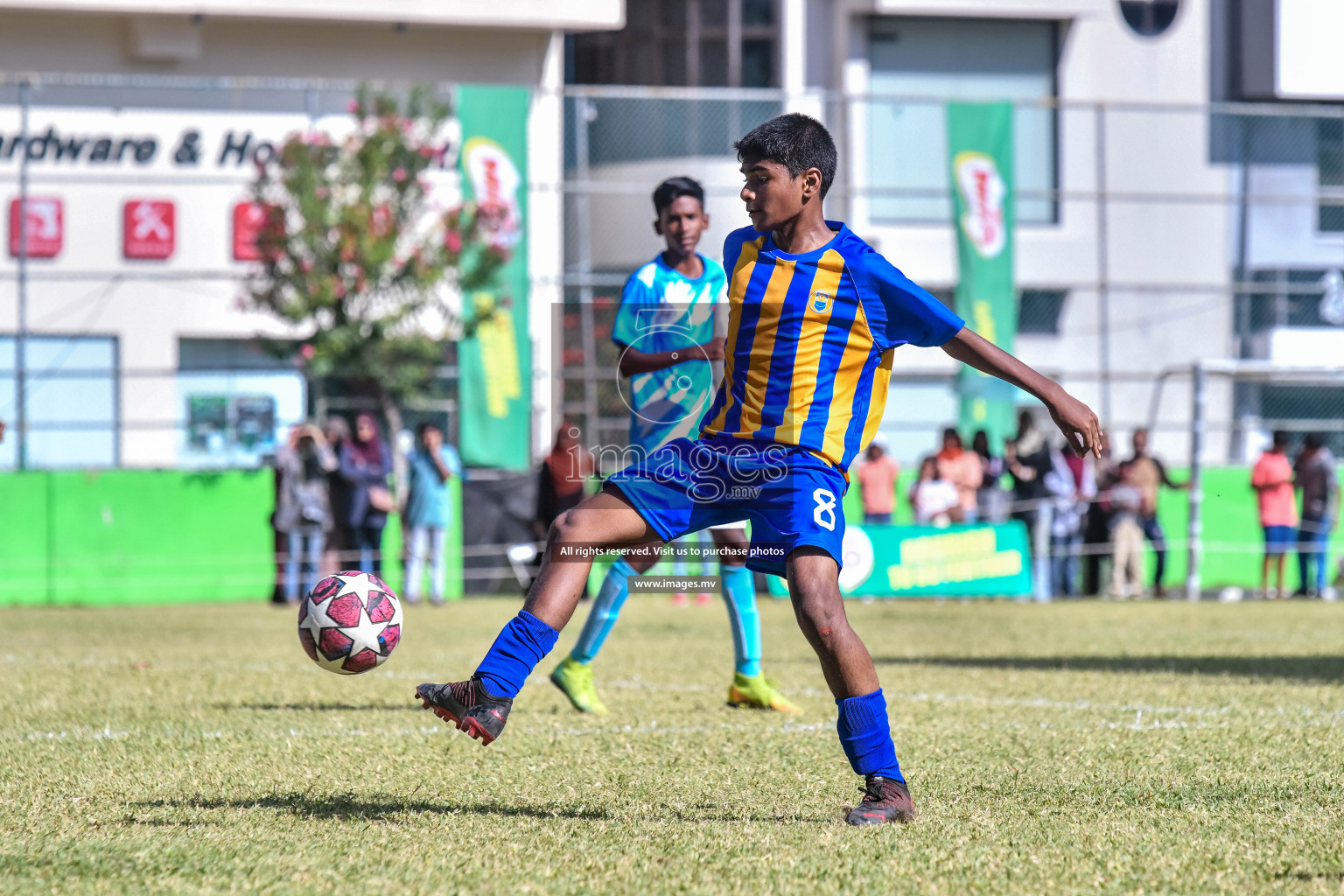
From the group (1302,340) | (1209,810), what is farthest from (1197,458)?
(1209,810)

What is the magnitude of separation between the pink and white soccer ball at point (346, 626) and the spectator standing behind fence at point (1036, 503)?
12.9 meters

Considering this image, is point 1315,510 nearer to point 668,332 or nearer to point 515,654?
point 668,332

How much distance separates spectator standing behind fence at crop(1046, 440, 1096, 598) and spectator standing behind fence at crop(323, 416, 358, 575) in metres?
7.41

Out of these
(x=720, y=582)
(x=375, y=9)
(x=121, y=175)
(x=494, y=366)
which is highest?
(x=375, y=9)

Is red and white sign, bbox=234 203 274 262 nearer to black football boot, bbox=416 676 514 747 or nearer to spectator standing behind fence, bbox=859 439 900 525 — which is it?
spectator standing behind fence, bbox=859 439 900 525

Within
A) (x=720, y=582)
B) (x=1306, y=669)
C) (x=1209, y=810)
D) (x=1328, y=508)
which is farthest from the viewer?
(x=1328, y=508)

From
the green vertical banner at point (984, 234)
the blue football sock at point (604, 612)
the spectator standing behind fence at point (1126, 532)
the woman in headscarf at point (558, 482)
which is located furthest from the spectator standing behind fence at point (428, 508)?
the blue football sock at point (604, 612)

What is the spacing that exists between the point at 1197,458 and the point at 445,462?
8.17 metres

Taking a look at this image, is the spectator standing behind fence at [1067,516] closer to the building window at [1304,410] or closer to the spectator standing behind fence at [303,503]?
the spectator standing behind fence at [303,503]

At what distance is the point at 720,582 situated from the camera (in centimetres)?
706

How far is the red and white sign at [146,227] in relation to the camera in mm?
24516

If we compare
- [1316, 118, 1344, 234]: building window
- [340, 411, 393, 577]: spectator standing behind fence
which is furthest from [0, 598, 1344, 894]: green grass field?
[1316, 118, 1344, 234]: building window

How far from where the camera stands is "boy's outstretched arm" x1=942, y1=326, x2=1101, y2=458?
4.24m

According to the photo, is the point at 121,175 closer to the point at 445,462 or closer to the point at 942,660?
the point at 445,462
